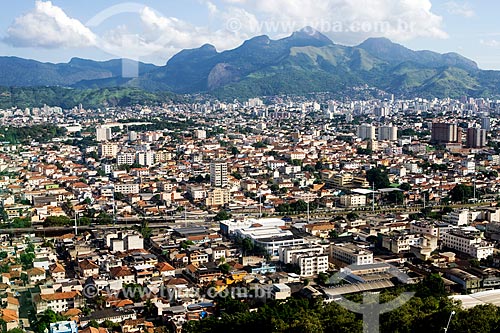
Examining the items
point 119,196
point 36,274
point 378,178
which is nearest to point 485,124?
point 378,178

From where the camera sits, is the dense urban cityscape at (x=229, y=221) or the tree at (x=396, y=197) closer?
the dense urban cityscape at (x=229, y=221)

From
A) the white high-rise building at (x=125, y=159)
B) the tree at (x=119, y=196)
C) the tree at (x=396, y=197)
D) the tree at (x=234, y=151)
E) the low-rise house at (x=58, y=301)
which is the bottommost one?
the low-rise house at (x=58, y=301)

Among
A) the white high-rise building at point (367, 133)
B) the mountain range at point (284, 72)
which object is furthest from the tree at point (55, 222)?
the mountain range at point (284, 72)

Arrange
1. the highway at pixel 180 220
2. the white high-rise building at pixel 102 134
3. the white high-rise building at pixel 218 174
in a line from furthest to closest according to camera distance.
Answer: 1. the white high-rise building at pixel 102 134
2. the white high-rise building at pixel 218 174
3. the highway at pixel 180 220

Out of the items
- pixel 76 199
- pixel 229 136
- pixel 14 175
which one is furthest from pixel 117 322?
pixel 229 136

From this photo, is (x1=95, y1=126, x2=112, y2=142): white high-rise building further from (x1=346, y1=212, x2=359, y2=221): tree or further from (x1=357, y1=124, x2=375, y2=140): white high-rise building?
(x1=346, y1=212, x2=359, y2=221): tree

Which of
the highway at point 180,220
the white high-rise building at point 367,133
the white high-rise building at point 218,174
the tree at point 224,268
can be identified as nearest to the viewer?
the tree at point 224,268

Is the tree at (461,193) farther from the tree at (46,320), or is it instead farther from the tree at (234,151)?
the tree at (46,320)

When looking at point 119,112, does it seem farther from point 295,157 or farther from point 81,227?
point 81,227
